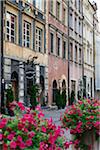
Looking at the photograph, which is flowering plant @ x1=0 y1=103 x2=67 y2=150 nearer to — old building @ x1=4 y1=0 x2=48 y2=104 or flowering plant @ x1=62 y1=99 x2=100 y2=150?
flowering plant @ x1=62 y1=99 x2=100 y2=150

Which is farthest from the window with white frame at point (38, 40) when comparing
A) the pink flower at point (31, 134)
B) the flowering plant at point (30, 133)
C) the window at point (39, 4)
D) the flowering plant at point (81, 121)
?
the pink flower at point (31, 134)

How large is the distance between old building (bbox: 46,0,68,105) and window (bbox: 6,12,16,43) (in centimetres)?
123

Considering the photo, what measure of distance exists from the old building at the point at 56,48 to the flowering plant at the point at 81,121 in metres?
7.12

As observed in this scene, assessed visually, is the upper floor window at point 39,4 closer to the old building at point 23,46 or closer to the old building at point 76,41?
the old building at point 23,46

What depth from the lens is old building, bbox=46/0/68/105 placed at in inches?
447

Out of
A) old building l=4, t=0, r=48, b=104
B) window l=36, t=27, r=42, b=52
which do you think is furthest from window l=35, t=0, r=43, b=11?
window l=36, t=27, r=42, b=52

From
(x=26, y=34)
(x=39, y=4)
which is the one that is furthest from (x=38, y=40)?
(x=26, y=34)

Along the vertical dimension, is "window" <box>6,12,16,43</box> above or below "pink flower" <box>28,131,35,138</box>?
above

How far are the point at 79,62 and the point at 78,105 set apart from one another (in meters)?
6.22

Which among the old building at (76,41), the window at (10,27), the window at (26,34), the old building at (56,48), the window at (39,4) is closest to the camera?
the old building at (76,41)

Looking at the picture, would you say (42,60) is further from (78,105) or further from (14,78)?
(78,105)

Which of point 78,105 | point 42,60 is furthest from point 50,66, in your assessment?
point 78,105

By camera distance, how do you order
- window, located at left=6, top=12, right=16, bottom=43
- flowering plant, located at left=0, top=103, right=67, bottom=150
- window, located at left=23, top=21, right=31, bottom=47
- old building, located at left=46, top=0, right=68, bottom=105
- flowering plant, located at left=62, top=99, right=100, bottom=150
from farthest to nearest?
1. old building, located at left=46, top=0, right=68, bottom=105
2. window, located at left=23, top=21, right=31, bottom=47
3. window, located at left=6, top=12, right=16, bottom=43
4. flowering plant, located at left=62, top=99, right=100, bottom=150
5. flowering plant, located at left=0, top=103, right=67, bottom=150

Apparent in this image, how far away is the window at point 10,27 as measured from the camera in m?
10.2
